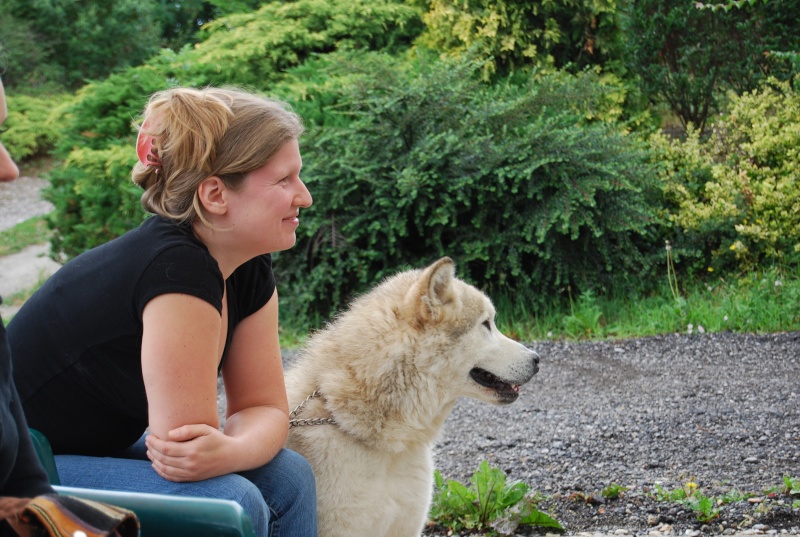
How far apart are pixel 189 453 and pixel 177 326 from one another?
33 cm

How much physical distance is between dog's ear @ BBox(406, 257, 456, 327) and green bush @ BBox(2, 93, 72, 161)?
51.1ft

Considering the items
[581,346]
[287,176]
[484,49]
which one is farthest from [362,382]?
[484,49]

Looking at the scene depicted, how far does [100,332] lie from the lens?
2.38 meters

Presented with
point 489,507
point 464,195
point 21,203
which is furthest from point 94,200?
point 21,203

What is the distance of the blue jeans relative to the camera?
2295 millimetres

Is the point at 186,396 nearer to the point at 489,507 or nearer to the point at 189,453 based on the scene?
the point at 189,453

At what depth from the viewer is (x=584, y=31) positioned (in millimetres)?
9062

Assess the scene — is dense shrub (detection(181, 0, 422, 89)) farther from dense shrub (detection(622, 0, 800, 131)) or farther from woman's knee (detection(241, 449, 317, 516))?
woman's knee (detection(241, 449, 317, 516))

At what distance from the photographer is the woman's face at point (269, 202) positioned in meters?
2.45

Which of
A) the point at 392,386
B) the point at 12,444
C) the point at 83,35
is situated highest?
the point at 12,444

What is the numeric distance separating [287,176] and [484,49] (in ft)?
21.7

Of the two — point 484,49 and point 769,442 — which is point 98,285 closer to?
point 769,442

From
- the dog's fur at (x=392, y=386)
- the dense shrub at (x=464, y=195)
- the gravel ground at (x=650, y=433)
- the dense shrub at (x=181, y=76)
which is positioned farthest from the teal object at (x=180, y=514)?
the dense shrub at (x=181, y=76)

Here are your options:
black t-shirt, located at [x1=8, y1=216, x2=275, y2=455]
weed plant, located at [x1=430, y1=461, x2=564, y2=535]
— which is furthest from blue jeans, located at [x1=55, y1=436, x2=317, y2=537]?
weed plant, located at [x1=430, y1=461, x2=564, y2=535]
